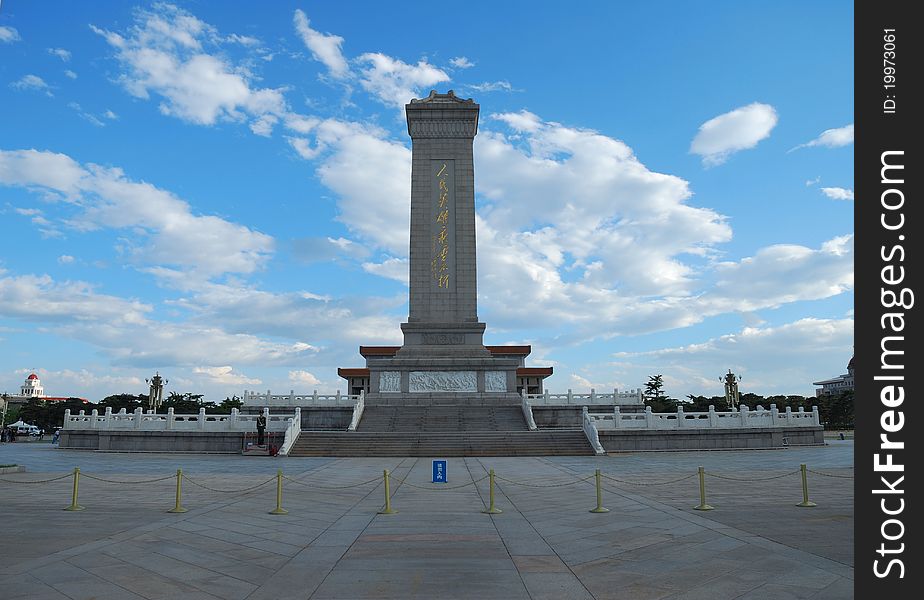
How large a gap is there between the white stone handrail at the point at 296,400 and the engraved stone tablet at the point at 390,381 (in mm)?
2509

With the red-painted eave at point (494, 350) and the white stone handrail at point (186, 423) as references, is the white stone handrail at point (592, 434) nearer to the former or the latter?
the white stone handrail at point (186, 423)

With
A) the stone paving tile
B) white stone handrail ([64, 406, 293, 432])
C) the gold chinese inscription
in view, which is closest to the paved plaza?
the stone paving tile

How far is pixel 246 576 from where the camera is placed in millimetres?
8000

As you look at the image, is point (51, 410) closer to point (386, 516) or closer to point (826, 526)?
point (386, 516)

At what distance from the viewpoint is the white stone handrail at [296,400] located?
131 feet

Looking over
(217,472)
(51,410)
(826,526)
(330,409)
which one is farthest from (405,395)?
(51,410)

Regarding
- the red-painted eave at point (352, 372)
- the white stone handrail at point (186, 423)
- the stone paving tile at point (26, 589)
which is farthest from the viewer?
the red-painted eave at point (352, 372)

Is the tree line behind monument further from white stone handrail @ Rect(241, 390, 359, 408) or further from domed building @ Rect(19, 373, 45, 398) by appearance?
domed building @ Rect(19, 373, 45, 398)

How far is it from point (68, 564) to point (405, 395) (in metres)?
33.1

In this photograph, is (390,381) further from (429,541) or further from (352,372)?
(429,541)

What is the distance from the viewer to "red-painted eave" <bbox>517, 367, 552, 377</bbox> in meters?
69.3

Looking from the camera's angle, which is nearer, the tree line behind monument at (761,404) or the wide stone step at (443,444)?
the wide stone step at (443,444)

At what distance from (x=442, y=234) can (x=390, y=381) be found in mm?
11984
